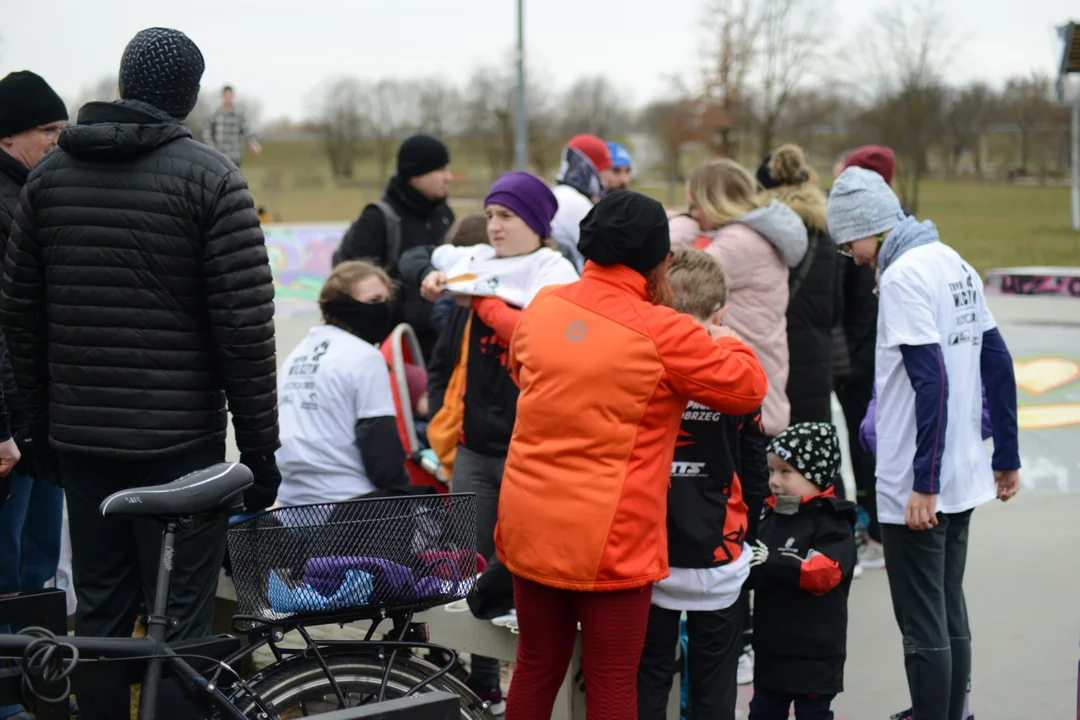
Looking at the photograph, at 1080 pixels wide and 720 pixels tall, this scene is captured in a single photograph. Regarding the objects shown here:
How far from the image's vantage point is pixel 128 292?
3.11 metres

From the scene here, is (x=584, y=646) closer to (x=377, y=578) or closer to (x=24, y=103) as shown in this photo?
(x=377, y=578)

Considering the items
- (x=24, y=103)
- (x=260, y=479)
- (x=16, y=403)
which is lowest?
(x=260, y=479)

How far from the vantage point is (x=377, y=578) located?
291 centimetres

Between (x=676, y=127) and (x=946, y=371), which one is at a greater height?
(x=676, y=127)

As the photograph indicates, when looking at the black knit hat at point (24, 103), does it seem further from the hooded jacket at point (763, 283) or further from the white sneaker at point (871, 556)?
the white sneaker at point (871, 556)

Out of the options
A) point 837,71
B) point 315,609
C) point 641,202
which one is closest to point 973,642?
point 641,202

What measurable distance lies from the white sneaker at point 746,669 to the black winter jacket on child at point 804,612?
790 mm

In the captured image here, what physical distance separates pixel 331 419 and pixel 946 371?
212 centimetres

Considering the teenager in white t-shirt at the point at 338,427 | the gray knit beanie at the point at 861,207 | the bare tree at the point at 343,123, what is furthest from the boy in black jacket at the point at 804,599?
the bare tree at the point at 343,123

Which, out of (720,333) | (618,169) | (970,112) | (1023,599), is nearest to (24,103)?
(720,333)

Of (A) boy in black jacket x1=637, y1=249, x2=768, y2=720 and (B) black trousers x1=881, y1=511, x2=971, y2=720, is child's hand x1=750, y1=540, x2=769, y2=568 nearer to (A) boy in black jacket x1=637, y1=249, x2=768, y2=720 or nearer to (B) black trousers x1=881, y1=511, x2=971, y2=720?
(A) boy in black jacket x1=637, y1=249, x2=768, y2=720

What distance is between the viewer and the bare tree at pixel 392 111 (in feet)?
204

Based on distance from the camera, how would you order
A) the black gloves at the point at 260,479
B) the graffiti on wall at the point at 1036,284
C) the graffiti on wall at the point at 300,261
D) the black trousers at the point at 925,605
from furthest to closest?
the graffiti on wall at the point at 300,261
the graffiti on wall at the point at 1036,284
the black trousers at the point at 925,605
the black gloves at the point at 260,479

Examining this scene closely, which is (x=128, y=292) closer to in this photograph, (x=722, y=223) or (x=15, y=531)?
(x=15, y=531)
